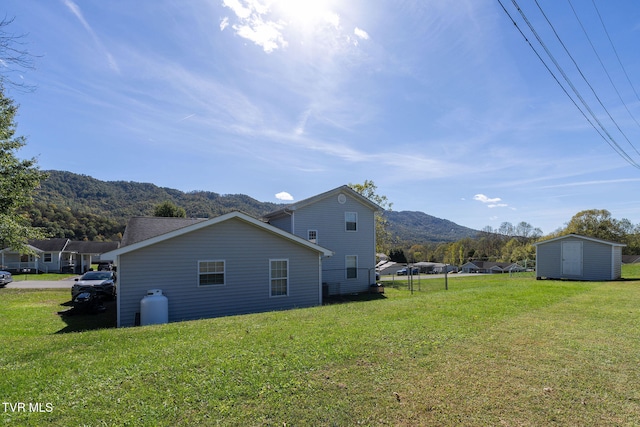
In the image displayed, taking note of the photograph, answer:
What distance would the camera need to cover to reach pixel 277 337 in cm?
639

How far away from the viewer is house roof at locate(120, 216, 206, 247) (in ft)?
46.4

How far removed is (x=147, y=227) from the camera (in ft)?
50.9

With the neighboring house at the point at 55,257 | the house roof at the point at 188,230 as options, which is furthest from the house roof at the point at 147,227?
the neighboring house at the point at 55,257

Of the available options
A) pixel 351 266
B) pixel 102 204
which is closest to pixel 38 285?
pixel 351 266

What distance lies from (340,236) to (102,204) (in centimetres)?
7773

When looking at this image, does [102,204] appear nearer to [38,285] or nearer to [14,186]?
[38,285]

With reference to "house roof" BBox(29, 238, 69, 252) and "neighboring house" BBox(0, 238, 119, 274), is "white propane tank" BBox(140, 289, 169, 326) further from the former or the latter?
"house roof" BBox(29, 238, 69, 252)

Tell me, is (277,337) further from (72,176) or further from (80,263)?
(72,176)

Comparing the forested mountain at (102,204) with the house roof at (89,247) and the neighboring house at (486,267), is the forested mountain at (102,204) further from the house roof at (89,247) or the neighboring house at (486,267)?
the neighboring house at (486,267)

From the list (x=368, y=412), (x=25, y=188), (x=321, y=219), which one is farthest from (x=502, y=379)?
(x=25, y=188)

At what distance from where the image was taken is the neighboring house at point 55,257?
3700 cm

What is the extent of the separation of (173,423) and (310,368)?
1.89m

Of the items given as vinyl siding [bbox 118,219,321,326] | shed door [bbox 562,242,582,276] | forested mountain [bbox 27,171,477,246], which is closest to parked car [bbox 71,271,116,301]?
vinyl siding [bbox 118,219,321,326]

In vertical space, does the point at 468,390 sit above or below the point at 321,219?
below
